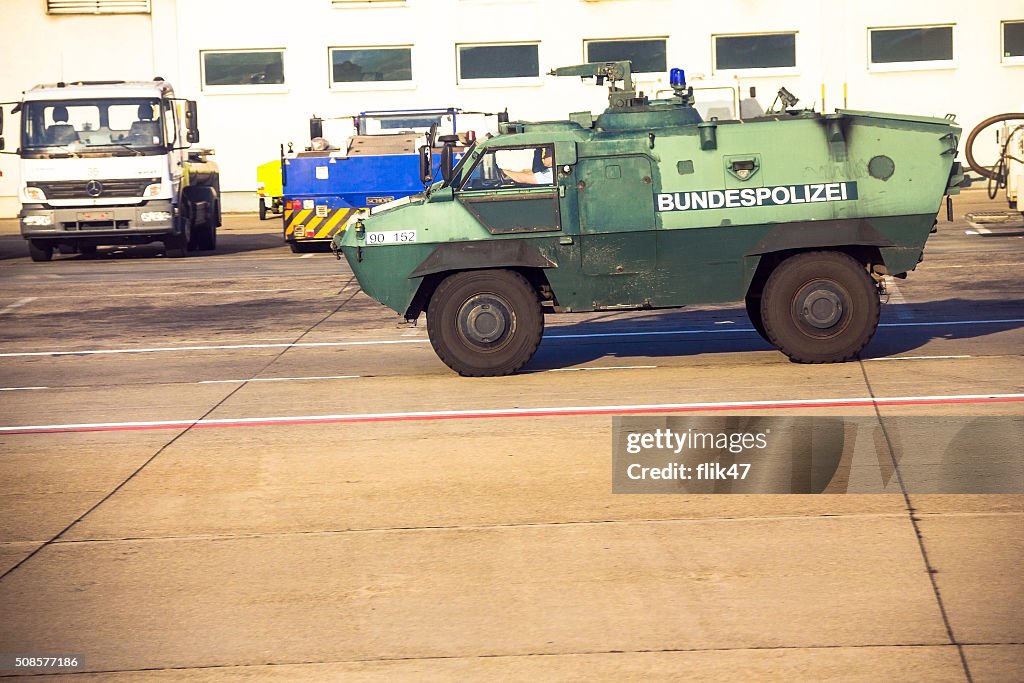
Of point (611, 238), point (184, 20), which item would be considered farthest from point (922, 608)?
point (184, 20)

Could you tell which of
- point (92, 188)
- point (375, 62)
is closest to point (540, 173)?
point (92, 188)

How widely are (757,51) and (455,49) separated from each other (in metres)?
7.38

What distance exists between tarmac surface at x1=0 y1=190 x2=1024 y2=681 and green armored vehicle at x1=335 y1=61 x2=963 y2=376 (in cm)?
54

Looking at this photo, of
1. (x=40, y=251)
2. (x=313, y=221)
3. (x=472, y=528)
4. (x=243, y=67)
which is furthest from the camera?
(x=243, y=67)

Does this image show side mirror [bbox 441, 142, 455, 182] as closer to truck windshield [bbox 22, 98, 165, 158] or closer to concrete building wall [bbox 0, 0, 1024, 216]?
truck windshield [bbox 22, 98, 165, 158]

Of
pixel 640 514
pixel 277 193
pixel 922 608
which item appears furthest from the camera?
pixel 277 193

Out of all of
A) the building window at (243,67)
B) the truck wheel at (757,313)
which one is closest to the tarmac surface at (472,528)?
the truck wheel at (757,313)

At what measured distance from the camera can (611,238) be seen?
38.6 ft

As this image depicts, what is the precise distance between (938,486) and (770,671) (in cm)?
287

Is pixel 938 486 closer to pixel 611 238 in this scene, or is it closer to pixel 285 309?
pixel 611 238

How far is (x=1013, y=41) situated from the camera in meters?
34.8

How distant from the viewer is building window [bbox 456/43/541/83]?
3509 cm

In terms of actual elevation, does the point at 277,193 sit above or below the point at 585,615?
above

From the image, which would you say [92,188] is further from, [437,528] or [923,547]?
[923,547]
